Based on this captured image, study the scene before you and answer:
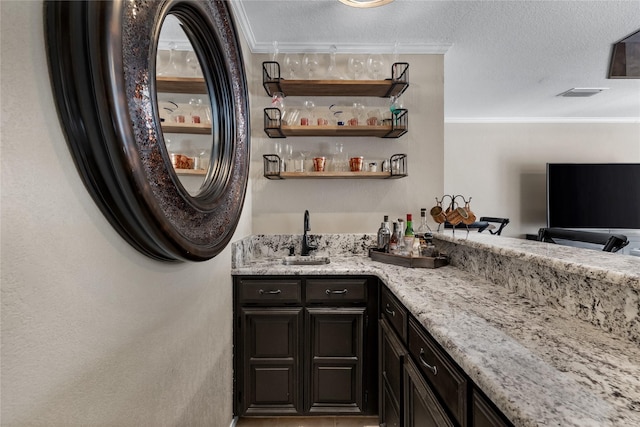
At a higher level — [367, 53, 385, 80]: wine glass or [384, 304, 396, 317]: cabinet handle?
[367, 53, 385, 80]: wine glass

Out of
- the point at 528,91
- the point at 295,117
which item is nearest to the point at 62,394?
the point at 295,117

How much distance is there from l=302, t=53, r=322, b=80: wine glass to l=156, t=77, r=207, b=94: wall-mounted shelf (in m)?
1.36

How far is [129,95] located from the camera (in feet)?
2.67

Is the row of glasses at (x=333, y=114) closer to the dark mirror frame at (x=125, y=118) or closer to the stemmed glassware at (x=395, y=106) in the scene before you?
the stemmed glassware at (x=395, y=106)

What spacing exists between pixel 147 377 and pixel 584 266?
141 cm

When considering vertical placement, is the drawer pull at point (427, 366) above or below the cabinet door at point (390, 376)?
above

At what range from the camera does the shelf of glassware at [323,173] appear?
98.8 inches

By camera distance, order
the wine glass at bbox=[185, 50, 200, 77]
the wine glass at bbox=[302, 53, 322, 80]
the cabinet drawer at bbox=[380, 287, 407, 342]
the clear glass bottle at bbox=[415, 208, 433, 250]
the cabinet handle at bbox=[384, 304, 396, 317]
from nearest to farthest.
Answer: the wine glass at bbox=[185, 50, 200, 77]
the cabinet drawer at bbox=[380, 287, 407, 342]
the cabinet handle at bbox=[384, 304, 396, 317]
the clear glass bottle at bbox=[415, 208, 433, 250]
the wine glass at bbox=[302, 53, 322, 80]

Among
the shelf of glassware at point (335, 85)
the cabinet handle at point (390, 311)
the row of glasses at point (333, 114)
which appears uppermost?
the shelf of glassware at point (335, 85)

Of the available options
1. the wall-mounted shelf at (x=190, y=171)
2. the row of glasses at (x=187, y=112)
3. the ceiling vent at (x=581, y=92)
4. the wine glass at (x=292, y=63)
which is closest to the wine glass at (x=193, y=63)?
the row of glasses at (x=187, y=112)

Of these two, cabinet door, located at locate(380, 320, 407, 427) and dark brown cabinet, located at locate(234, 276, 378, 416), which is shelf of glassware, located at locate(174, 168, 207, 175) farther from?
cabinet door, located at locate(380, 320, 407, 427)

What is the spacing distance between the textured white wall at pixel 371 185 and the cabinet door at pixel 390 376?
105 centimetres

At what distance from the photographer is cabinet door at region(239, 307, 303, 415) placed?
2.09 m

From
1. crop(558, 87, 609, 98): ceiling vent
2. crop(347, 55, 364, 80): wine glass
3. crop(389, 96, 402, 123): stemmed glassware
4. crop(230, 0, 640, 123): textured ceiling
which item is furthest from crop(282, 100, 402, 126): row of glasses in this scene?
crop(558, 87, 609, 98): ceiling vent
